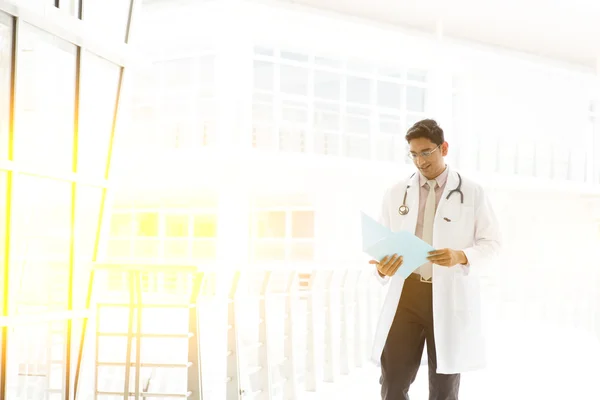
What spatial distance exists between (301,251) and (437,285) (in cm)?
1310

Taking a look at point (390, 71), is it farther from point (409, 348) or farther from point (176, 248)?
point (409, 348)

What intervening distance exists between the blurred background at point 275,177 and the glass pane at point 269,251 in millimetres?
49

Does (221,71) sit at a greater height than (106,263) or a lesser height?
greater

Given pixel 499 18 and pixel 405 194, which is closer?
pixel 405 194

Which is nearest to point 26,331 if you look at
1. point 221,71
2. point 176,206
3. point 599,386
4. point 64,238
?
point 64,238

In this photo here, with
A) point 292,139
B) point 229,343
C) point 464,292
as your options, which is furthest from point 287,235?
point 464,292

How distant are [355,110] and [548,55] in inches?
234

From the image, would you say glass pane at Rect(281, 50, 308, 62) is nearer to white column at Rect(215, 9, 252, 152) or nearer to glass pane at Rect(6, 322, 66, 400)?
white column at Rect(215, 9, 252, 152)

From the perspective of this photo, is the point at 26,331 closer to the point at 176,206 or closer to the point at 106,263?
the point at 106,263

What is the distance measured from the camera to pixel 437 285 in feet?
11.2

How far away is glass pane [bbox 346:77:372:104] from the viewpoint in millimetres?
17250

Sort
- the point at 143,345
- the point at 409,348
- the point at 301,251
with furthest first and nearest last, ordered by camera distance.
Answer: the point at 301,251, the point at 143,345, the point at 409,348

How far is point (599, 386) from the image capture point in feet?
23.1

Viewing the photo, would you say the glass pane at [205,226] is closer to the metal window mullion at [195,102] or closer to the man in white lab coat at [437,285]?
the metal window mullion at [195,102]
